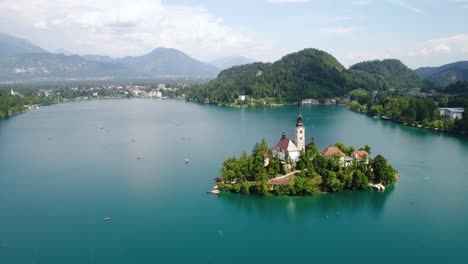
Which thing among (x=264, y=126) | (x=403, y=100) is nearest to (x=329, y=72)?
(x=403, y=100)

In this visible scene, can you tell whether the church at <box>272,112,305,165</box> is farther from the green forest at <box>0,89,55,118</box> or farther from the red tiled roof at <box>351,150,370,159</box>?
the green forest at <box>0,89,55,118</box>

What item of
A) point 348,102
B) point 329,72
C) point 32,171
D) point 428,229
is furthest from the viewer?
point 329,72

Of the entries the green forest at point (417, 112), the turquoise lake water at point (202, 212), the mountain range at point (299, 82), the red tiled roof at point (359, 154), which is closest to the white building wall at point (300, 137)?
the red tiled roof at point (359, 154)

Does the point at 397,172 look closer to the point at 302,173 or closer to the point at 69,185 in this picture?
the point at 302,173

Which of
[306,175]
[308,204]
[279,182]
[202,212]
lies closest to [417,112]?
[306,175]

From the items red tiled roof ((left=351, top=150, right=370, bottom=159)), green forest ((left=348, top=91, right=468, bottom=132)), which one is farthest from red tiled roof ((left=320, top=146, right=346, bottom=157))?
green forest ((left=348, top=91, right=468, bottom=132))

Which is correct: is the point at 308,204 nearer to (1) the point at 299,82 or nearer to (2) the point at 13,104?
(2) the point at 13,104
